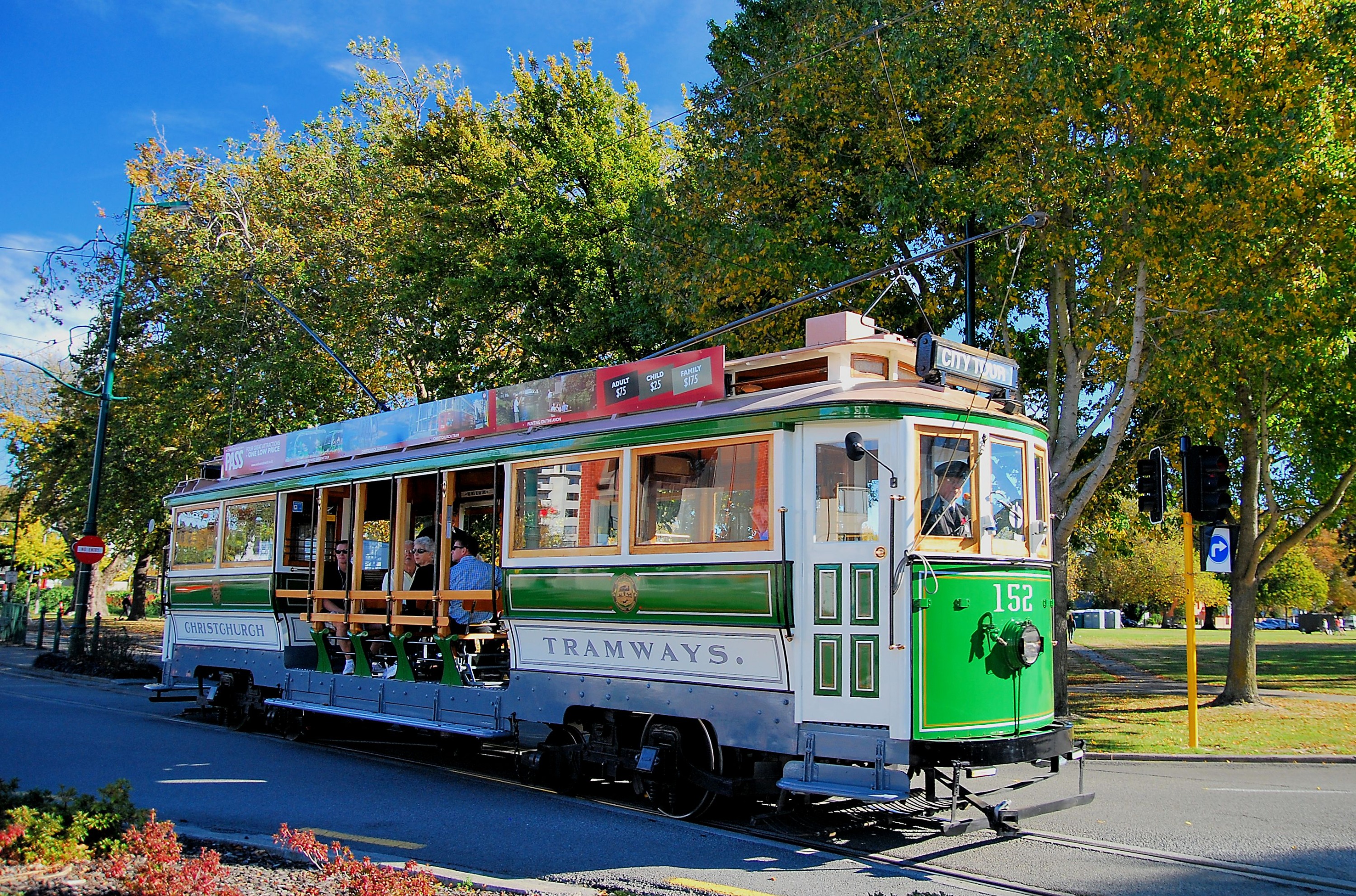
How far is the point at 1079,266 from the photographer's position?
16078 mm

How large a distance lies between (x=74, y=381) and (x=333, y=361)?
460 inches

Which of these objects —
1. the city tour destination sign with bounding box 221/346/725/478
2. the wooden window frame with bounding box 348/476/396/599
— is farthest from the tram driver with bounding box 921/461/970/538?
the wooden window frame with bounding box 348/476/396/599

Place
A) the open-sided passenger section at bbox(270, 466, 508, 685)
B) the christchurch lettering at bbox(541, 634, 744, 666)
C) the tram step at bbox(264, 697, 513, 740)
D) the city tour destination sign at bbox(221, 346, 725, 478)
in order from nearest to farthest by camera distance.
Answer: the christchurch lettering at bbox(541, 634, 744, 666), the city tour destination sign at bbox(221, 346, 725, 478), the tram step at bbox(264, 697, 513, 740), the open-sided passenger section at bbox(270, 466, 508, 685)

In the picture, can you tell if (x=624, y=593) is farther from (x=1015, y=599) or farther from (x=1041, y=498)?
(x=1041, y=498)

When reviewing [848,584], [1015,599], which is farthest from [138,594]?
[1015,599]

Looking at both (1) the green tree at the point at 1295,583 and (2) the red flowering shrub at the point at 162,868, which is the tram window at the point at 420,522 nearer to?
(2) the red flowering shrub at the point at 162,868

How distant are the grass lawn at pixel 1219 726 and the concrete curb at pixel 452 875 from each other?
8.46m

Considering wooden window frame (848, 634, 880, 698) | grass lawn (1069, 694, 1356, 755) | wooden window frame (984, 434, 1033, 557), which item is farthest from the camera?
grass lawn (1069, 694, 1356, 755)

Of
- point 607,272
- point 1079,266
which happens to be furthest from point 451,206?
point 1079,266

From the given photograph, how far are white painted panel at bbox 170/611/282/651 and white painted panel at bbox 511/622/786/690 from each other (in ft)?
17.0

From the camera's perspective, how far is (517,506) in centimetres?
985

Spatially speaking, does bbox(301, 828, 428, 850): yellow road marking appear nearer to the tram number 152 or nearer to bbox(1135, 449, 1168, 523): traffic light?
the tram number 152

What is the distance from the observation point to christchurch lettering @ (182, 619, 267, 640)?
536 inches

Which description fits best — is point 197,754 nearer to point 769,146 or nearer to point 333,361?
point 769,146
